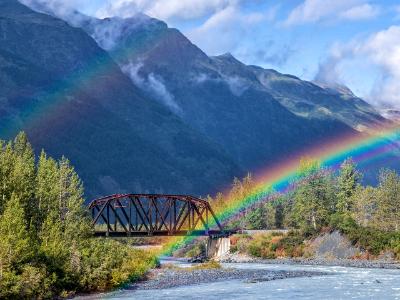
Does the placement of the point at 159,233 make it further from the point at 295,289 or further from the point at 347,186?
the point at 295,289

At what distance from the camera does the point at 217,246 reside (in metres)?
140

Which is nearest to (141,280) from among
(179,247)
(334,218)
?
(334,218)

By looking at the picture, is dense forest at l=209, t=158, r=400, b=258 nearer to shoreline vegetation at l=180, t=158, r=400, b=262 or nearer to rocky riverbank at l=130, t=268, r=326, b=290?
shoreline vegetation at l=180, t=158, r=400, b=262

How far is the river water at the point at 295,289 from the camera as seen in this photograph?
58906 mm

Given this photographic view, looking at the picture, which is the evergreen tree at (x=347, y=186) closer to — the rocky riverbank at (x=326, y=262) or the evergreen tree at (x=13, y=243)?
the rocky riverbank at (x=326, y=262)

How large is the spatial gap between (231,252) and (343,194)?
3675 cm

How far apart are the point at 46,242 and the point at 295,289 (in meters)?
25.5

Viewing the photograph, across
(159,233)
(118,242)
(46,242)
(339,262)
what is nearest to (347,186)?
(339,262)

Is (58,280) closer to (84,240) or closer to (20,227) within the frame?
(20,227)

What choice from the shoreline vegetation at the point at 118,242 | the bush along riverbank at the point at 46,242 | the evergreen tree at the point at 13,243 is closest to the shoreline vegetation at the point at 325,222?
the shoreline vegetation at the point at 118,242

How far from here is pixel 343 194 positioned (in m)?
156

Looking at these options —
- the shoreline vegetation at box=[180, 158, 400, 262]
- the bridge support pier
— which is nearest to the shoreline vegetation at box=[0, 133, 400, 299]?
the shoreline vegetation at box=[180, 158, 400, 262]

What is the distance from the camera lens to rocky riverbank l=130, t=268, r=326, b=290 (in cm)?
7288

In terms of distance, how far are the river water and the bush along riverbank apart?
4.24m
